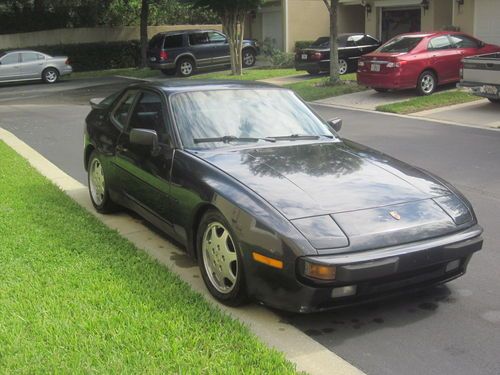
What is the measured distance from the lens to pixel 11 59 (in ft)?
84.3

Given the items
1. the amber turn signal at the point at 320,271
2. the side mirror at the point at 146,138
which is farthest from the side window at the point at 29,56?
the amber turn signal at the point at 320,271

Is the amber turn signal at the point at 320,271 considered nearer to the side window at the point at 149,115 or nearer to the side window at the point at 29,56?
the side window at the point at 149,115

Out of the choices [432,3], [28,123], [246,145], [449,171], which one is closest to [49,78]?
[28,123]

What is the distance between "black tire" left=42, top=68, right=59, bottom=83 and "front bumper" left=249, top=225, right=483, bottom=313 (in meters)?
24.9

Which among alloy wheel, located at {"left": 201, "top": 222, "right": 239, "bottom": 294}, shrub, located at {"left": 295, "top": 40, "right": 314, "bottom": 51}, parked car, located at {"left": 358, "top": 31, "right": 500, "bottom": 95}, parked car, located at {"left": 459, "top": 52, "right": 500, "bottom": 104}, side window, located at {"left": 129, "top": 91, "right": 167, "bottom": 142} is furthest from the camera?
shrub, located at {"left": 295, "top": 40, "right": 314, "bottom": 51}

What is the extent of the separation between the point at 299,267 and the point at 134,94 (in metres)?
3.12

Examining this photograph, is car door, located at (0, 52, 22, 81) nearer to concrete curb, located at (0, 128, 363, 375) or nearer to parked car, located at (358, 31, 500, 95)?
parked car, located at (358, 31, 500, 95)

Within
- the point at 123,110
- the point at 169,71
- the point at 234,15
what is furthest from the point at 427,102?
the point at 169,71

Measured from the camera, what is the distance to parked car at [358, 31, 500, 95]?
15.2m

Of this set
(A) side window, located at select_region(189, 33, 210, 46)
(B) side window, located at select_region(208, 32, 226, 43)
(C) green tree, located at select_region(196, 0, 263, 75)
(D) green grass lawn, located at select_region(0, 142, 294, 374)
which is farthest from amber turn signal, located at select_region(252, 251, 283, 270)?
(B) side window, located at select_region(208, 32, 226, 43)

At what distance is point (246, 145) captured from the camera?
4863 mm

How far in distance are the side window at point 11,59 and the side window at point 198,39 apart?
7.28m

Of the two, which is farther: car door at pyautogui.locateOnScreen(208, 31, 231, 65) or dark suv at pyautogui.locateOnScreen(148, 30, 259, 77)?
car door at pyautogui.locateOnScreen(208, 31, 231, 65)

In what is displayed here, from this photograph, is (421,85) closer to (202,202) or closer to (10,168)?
(10,168)
